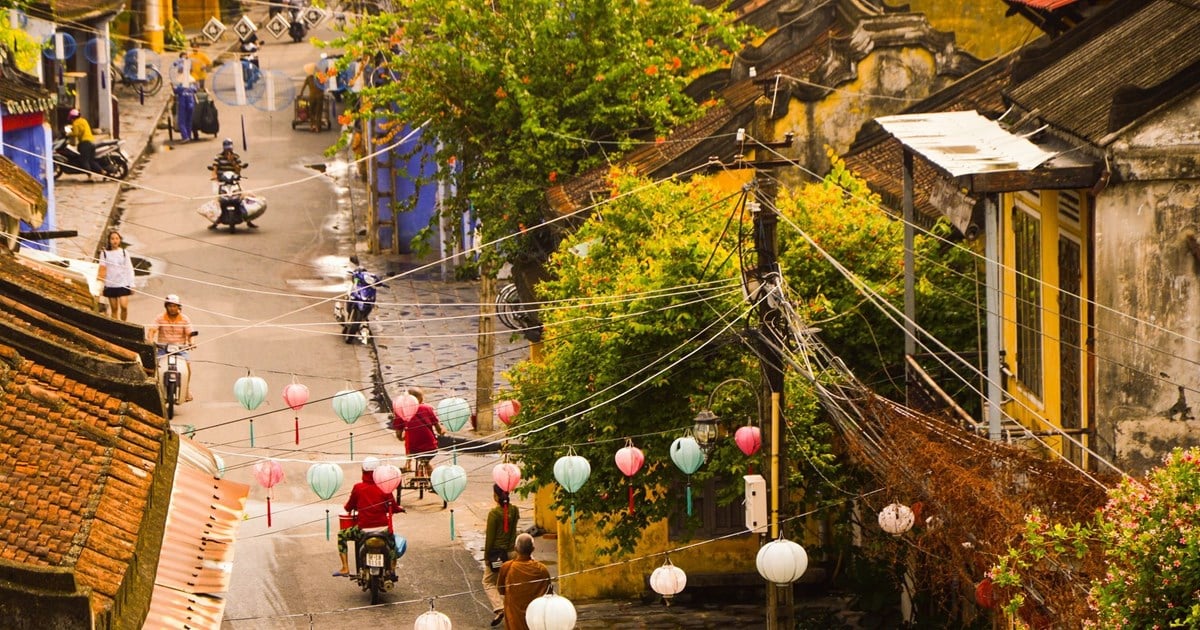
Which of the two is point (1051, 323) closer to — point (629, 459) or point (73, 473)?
point (629, 459)

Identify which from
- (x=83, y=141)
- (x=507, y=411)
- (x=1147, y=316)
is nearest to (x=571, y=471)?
(x=507, y=411)

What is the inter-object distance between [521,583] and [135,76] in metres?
35.3

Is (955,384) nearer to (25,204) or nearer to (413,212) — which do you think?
(25,204)

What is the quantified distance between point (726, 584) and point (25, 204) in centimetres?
866

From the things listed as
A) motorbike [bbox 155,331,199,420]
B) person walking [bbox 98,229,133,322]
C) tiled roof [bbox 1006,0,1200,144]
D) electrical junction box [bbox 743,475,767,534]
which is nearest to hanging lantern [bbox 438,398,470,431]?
electrical junction box [bbox 743,475,767,534]

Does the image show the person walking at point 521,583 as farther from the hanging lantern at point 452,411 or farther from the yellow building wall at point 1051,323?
the yellow building wall at point 1051,323

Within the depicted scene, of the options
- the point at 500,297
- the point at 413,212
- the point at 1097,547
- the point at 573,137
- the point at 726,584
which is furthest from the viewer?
the point at 413,212

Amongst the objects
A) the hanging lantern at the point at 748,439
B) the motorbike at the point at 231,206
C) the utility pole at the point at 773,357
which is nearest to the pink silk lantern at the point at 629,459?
the hanging lantern at the point at 748,439

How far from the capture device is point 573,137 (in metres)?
26.5

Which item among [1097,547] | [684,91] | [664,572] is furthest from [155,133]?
[1097,547]

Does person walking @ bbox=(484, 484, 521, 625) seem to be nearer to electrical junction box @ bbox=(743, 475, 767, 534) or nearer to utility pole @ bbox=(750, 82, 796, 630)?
electrical junction box @ bbox=(743, 475, 767, 534)

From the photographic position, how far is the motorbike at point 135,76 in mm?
49594

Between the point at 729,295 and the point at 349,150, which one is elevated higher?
the point at 349,150

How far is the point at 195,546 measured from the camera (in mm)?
13406
